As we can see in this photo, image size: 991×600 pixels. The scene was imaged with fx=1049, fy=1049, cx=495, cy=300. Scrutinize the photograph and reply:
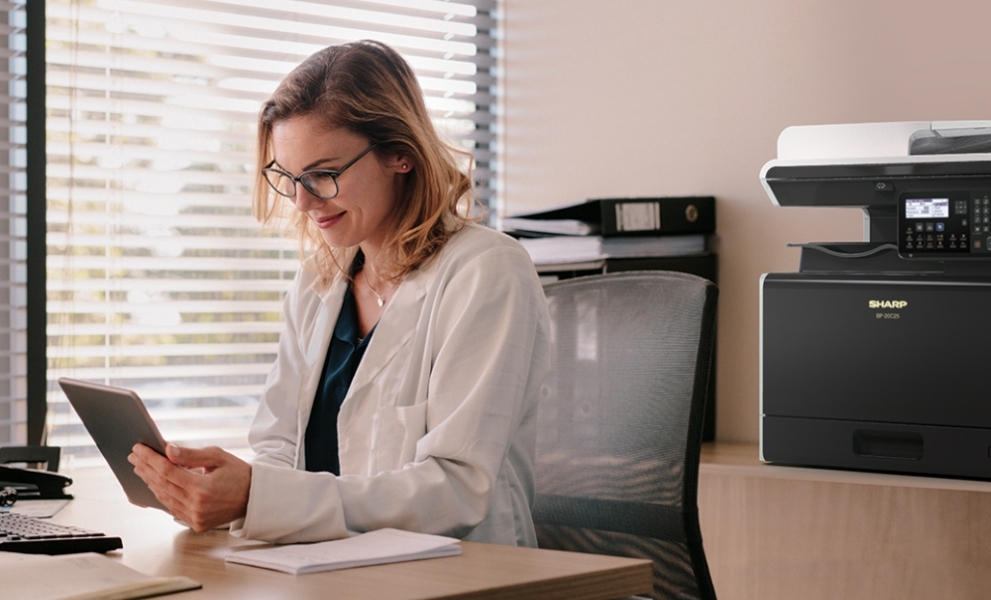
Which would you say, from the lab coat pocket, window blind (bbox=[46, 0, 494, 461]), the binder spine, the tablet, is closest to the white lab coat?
the lab coat pocket

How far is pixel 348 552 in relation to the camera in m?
1.00

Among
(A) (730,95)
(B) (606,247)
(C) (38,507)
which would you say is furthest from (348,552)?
(A) (730,95)

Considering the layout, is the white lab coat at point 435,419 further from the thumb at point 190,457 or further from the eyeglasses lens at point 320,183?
the eyeglasses lens at point 320,183

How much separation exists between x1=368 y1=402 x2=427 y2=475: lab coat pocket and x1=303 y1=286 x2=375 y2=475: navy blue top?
0.15 meters

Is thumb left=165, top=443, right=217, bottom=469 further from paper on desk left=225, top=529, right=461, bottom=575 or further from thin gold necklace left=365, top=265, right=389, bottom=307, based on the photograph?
thin gold necklace left=365, top=265, right=389, bottom=307

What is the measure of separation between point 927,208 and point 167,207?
1.66 meters

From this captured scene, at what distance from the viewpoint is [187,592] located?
2.84 feet

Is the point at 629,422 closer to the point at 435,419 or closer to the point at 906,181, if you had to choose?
the point at 435,419

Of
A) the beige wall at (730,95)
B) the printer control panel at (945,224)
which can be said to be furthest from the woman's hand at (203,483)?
the beige wall at (730,95)

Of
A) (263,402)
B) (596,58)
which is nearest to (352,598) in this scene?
(263,402)

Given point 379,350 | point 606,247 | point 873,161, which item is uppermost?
point 873,161

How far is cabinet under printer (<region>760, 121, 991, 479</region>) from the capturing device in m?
1.76

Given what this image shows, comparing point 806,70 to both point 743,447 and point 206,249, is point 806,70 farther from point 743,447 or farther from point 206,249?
point 206,249

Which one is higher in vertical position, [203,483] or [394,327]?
[394,327]
